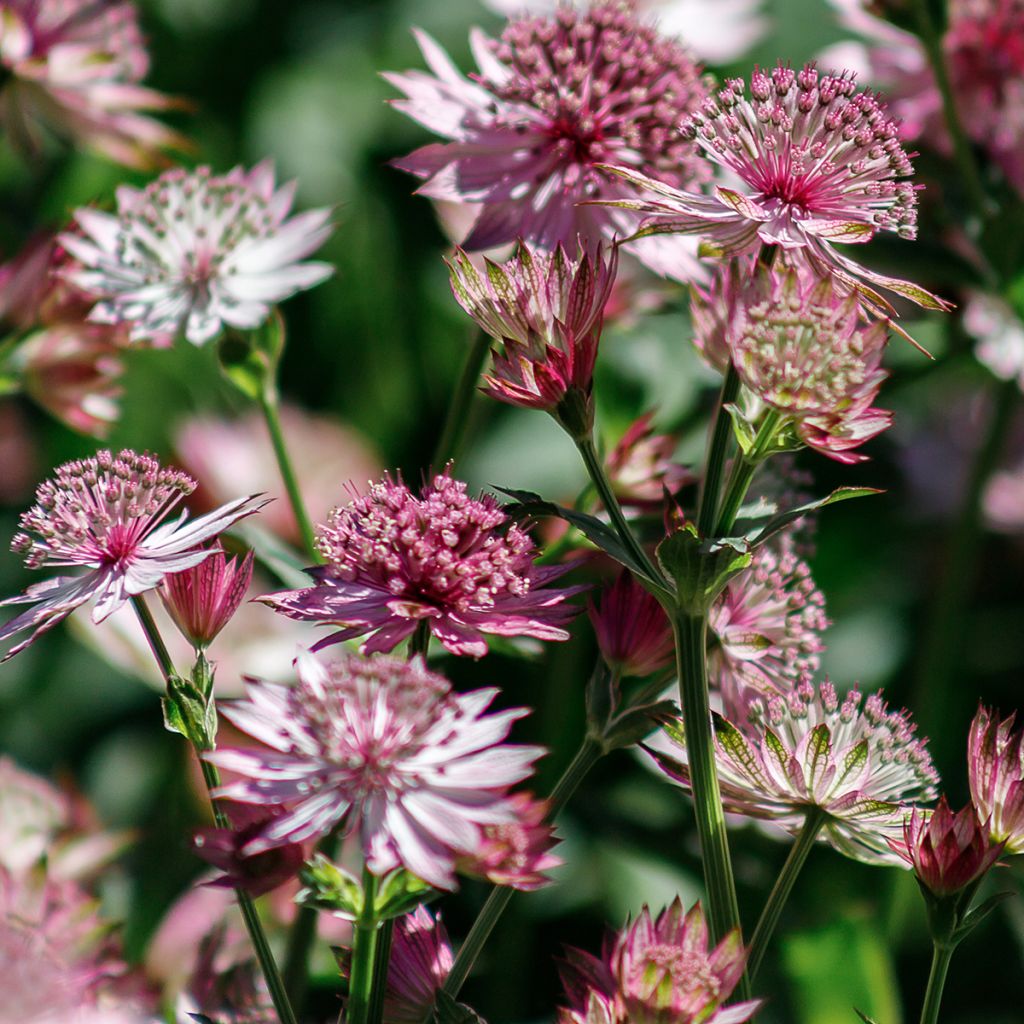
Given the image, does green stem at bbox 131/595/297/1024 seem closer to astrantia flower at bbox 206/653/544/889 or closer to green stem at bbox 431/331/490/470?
astrantia flower at bbox 206/653/544/889

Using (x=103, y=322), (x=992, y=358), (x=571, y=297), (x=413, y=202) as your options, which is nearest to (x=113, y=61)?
(x=103, y=322)

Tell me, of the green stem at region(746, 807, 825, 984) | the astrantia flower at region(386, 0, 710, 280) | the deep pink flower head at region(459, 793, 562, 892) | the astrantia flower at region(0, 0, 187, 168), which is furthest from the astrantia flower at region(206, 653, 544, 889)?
the astrantia flower at region(0, 0, 187, 168)

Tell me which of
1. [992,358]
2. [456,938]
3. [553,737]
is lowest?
[456,938]

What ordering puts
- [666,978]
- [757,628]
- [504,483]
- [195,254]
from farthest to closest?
[504,483] → [195,254] → [757,628] → [666,978]

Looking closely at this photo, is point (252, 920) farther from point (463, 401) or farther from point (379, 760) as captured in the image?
point (463, 401)

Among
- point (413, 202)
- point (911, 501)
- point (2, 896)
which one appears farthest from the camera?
point (413, 202)

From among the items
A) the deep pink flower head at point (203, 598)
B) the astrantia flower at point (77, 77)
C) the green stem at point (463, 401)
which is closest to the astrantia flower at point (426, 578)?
the deep pink flower head at point (203, 598)

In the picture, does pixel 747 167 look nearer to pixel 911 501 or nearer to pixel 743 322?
pixel 743 322

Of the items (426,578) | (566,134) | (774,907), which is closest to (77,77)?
(566,134)

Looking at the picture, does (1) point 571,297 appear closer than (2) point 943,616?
Yes
